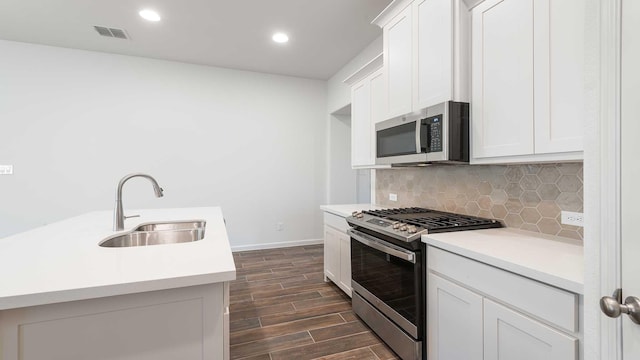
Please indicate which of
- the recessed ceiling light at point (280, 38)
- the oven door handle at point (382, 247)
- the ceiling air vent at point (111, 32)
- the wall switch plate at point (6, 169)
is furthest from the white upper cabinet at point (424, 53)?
the wall switch plate at point (6, 169)

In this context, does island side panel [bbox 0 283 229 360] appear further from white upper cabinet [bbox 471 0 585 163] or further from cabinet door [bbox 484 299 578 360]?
white upper cabinet [bbox 471 0 585 163]

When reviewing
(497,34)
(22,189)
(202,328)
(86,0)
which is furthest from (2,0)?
(497,34)

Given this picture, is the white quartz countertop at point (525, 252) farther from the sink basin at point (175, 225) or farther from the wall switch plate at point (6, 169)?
the wall switch plate at point (6, 169)

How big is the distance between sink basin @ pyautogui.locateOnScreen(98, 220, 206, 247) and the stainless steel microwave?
1.53 m

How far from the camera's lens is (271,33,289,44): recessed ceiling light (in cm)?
338

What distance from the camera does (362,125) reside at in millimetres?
3090

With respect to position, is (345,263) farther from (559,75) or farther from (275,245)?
(275,245)

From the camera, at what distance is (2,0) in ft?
8.87

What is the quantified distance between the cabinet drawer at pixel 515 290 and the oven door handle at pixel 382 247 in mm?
166

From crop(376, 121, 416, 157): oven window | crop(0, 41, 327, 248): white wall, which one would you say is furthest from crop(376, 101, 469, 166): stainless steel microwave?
crop(0, 41, 327, 248): white wall

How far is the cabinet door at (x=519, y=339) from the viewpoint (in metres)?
1.01

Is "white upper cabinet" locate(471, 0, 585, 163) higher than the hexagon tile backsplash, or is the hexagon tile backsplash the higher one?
"white upper cabinet" locate(471, 0, 585, 163)

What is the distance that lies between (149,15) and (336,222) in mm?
2843

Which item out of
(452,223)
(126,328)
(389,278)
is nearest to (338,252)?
(389,278)
